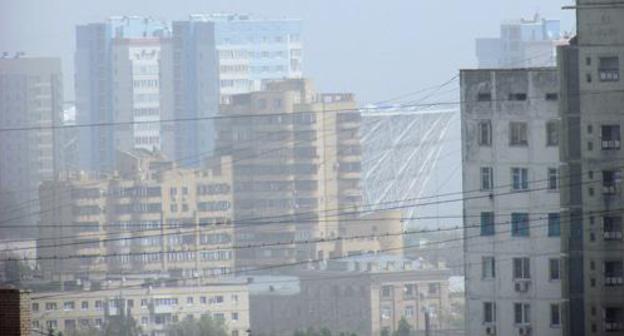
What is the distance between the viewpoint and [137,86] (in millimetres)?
51406

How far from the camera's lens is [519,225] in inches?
501

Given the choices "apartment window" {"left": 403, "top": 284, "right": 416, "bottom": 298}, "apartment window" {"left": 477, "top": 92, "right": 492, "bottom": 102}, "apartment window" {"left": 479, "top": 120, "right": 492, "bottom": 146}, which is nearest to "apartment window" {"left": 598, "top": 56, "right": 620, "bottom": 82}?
"apartment window" {"left": 477, "top": 92, "right": 492, "bottom": 102}

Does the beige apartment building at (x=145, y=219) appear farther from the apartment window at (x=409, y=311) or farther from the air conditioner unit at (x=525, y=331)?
the air conditioner unit at (x=525, y=331)

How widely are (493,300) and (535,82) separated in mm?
1404

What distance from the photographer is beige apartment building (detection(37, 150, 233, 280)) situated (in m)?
37.3

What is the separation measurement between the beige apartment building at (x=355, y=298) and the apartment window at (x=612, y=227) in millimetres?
20287

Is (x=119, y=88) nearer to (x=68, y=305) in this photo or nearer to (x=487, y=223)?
(x=68, y=305)

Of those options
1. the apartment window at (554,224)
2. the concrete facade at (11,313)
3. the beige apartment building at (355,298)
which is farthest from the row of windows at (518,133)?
the beige apartment building at (355,298)

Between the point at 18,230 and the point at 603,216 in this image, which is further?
the point at 18,230

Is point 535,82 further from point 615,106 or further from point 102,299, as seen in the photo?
point 102,299

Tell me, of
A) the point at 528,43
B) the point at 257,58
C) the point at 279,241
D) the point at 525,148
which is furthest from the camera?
the point at 257,58

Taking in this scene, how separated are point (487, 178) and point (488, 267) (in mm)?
572

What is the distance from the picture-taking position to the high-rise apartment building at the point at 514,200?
489 inches

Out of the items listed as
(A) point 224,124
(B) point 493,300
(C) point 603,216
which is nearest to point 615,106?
(C) point 603,216
